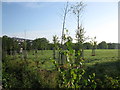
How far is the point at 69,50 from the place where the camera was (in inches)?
61.7

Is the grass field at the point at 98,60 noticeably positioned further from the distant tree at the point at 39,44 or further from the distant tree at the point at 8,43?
the distant tree at the point at 8,43

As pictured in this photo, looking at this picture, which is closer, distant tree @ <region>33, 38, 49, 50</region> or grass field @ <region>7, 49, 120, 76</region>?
grass field @ <region>7, 49, 120, 76</region>

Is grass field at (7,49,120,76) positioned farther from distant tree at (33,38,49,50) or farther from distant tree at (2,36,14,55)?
distant tree at (2,36,14,55)

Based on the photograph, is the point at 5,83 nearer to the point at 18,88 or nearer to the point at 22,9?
the point at 18,88

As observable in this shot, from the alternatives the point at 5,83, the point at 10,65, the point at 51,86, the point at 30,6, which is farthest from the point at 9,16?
the point at 51,86

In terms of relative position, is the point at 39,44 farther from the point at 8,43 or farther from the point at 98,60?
the point at 98,60

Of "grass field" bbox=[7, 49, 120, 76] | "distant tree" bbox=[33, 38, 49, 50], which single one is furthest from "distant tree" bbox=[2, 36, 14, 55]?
"distant tree" bbox=[33, 38, 49, 50]

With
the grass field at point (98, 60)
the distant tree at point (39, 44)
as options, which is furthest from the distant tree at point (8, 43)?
the distant tree at point (39, 44)

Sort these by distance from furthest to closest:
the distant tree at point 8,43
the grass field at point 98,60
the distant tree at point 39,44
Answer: the distant tree at point 8,43 < the distant tree at point 39,44 < the grass field at point 98,60

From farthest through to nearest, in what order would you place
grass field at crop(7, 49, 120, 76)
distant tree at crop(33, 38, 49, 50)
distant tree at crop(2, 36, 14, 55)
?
1. distant tree at crop(2, 36, 14, 55)
2. distant tree at crop(33, 38, 49, 50)
3. grass field at crop(7, 49, 120, 76)

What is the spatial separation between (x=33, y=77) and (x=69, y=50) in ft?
7.99

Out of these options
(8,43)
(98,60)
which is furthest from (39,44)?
(98,60)

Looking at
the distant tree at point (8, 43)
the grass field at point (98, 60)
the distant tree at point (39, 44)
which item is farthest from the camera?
the distant tree at point (8, 43)

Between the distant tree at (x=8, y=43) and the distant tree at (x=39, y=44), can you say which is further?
the distant tree at (x=8, y=43)
